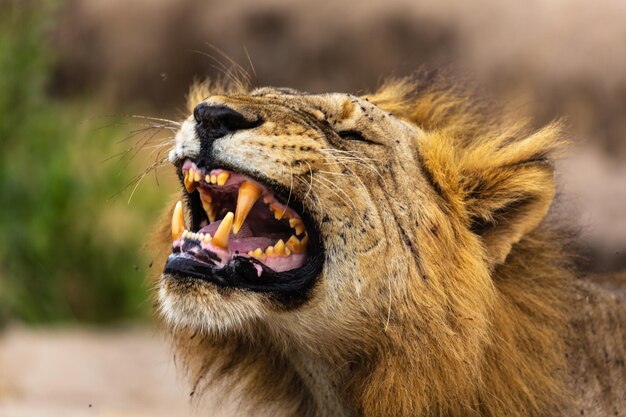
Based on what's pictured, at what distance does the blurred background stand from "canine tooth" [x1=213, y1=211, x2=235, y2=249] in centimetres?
364

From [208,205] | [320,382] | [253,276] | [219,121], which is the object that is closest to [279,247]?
[253,276]

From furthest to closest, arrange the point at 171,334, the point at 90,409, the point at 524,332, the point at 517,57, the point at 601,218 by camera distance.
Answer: the point at 517,57 → the point at 601,218 → the point at 90,409 → the point at 171,334 → the point at 524,332

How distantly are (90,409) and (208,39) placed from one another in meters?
9.67

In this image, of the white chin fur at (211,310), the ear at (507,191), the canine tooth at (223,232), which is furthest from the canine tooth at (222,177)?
the ear at (507,191)

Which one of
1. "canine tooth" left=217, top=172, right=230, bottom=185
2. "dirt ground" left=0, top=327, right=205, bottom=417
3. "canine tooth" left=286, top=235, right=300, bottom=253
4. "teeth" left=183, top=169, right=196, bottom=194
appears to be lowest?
"dirt ground" left=0, top=327, right=205, bottom=417

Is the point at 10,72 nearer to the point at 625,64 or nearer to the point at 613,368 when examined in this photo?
the point at 625,64

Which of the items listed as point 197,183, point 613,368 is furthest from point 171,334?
point 613,368

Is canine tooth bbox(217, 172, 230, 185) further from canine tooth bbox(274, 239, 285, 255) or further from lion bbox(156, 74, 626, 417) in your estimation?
canine tooth bbox(274, 239, 285, 255)

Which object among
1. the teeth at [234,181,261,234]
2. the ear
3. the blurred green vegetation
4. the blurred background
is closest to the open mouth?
the teeth at [234,181,261,234]

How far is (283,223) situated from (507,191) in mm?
907

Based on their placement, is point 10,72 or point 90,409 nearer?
point 90,409

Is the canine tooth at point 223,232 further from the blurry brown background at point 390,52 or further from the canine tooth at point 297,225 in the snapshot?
the blurry brown background at point 390,52

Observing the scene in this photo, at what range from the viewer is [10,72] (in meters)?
10.4

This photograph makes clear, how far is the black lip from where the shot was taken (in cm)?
397
